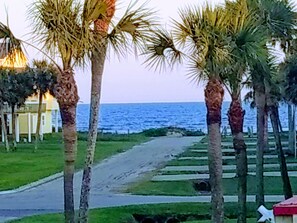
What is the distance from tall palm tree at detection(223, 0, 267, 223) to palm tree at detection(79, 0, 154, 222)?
67.1 inches

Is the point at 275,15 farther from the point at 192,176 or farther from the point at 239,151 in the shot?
the point at 192,176

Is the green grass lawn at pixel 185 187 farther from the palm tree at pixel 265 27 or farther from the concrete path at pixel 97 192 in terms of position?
the palm tree at pixel 265 27

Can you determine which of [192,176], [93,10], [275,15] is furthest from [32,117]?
[93,10]

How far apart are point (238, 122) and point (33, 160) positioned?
85.1 ft

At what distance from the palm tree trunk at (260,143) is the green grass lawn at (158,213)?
4.53 feet

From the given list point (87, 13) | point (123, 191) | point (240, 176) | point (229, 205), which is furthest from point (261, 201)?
point (123, 191)

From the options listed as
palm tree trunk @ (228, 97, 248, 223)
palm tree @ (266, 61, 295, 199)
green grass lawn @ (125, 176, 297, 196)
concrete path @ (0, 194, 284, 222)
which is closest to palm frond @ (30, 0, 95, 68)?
palm tree trunk @ (228, 97, 248, 223)

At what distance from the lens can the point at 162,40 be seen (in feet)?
40.4

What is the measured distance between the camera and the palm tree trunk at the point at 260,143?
1467 centimetres

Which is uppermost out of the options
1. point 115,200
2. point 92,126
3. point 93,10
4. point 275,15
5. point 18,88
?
point 275,15

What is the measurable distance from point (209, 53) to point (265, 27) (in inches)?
118

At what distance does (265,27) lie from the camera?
46.4ft

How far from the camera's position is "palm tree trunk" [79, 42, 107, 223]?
11336 mm

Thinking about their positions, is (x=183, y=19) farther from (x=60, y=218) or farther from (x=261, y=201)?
(x=60, y=218)
